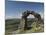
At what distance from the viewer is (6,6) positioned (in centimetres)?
95

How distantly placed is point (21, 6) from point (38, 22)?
232mm

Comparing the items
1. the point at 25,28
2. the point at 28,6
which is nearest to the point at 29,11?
the point at 28,6

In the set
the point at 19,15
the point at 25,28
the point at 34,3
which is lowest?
the point at 25,28

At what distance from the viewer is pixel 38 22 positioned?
1.00 metres

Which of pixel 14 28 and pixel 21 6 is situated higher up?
pixel 21 6

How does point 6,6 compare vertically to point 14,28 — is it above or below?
above

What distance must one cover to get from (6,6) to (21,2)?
151mm
